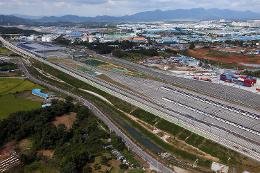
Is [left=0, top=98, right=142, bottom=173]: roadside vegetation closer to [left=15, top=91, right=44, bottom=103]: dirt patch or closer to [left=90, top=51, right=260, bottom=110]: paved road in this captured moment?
[left=15, top=91, right=44, bottom=103]: dirt patch

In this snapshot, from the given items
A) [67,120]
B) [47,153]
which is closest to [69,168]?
[47,153]

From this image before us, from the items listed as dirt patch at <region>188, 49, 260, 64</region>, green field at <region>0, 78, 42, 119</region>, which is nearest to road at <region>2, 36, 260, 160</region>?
green field at <region>0, 78, 42, 119</region>

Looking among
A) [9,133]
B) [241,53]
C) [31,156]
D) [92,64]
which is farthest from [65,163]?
[241,53]

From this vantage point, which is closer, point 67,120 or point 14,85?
point 67,120

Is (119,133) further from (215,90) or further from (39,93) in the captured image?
(215,90)

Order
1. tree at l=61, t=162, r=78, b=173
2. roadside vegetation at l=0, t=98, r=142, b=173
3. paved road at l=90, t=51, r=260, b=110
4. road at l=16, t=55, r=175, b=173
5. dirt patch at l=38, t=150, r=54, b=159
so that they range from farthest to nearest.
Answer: paved road at l=90, t=51, r=260, b=110
dirt patch at l=38, t=150, r=54, b=159
road at l=16, t=55, r=175, b=173
roadside vegetation at l=0, t=98, r=142, b=173
tree at l=61, t=162, r=78, b=173
